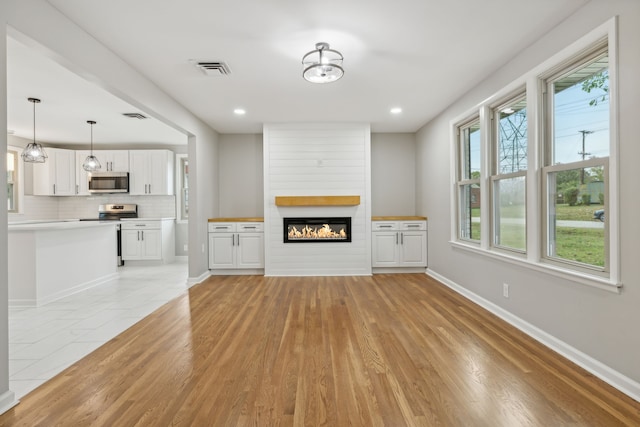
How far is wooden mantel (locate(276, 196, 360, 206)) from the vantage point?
541 cm

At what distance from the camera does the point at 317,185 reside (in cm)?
555

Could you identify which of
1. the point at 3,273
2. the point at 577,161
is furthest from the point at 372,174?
the point at 3,273

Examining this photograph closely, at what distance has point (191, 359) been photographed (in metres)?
2.45

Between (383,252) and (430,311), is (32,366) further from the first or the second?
(383,252)

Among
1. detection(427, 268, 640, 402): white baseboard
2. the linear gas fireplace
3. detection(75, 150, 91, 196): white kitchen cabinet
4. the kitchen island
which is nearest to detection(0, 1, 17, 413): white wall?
the kitchen island

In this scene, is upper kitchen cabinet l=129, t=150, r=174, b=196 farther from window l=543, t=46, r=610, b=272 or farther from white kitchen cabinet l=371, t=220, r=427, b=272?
window l=543, t=46, r=610, b=272

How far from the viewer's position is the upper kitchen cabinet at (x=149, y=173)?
22.6 feet

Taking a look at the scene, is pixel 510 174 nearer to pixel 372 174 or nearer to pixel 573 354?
pixel 573 354

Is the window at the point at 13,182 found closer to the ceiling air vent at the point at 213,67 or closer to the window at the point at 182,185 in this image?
the window at the point at 182,185

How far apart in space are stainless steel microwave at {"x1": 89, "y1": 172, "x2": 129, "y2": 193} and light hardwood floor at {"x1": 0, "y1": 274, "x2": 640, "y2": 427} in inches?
176

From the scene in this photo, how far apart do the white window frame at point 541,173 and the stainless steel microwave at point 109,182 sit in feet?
21.2

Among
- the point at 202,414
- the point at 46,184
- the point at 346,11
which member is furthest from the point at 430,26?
the point at 46,184

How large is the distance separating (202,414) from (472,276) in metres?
3.33

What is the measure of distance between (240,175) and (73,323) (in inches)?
142
